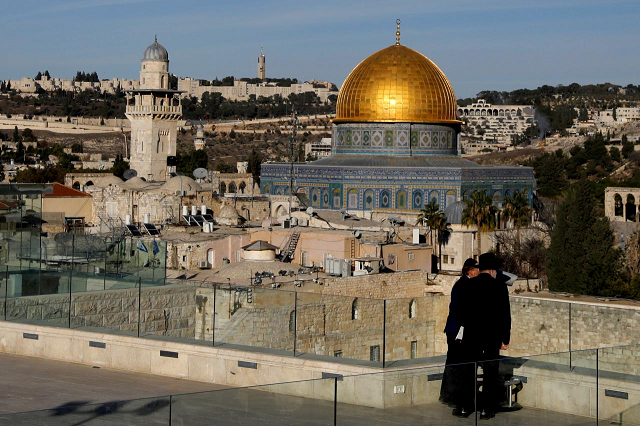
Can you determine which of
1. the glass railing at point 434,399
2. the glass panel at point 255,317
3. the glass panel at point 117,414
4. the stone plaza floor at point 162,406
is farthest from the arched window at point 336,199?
the glass panel at point 117,414

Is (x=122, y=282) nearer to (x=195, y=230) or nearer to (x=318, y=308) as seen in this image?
(x=318, y=308)

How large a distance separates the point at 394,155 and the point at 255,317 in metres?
26.1

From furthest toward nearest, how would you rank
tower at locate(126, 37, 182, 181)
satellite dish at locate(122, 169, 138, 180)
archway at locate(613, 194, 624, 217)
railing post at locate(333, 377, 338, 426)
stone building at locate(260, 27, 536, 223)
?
1. tower at locate(126, 37, 182, 181)
2. archway at locate(613, 194, 624, 217)
3. satellite dish at locate(122, 169, 138, 180)
4. stone building at locate(260, 27, 536, 223)
5. railing post at locate(333, 377, 338, 426)

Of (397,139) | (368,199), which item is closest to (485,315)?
(368,199)

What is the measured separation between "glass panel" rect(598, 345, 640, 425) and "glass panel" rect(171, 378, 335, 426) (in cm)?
199

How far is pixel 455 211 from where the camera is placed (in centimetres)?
3438

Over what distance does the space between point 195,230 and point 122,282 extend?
678 inches

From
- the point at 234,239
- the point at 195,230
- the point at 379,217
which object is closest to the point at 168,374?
the point at 234,239

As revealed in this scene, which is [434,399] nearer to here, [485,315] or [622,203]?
[485,315]

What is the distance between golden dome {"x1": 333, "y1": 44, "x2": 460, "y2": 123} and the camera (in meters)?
39.6

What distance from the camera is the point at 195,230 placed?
31.9 meters

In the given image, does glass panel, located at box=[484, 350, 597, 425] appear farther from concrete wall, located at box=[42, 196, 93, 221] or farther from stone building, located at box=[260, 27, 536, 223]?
concrete wall, located at box=[42, 196, 93, 221]

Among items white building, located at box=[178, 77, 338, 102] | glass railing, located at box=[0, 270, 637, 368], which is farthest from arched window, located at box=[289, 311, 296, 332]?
white building, located at box=[178, 77, 338, 102]

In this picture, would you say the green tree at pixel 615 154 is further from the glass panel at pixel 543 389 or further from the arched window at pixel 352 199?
the glass panel at pixel 543 389
